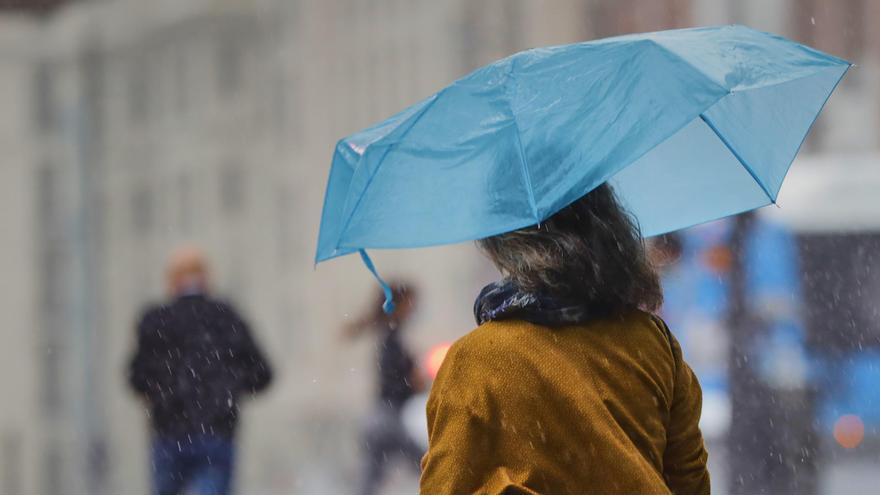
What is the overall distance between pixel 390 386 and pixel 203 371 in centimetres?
212

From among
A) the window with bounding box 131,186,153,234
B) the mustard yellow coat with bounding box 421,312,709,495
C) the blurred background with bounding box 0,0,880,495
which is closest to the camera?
the mustard yellow coat with bounding box 421,312,709,495

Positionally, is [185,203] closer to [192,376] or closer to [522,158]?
[192,376]

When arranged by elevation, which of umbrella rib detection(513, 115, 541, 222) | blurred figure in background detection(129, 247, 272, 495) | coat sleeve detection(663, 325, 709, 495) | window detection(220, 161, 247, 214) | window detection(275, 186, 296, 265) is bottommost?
window detection(275, 186, 296, 265)

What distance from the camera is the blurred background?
444 inches

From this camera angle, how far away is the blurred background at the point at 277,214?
11.3 meters

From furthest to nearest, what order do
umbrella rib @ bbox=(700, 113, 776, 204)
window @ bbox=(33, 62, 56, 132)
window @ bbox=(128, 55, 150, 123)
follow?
window @ bbox=(128, 55, 150, 123) → window @ bbox=(33, 62, 56, 132) → umbrella rib @ bbox=(700, 113, 776, 204)

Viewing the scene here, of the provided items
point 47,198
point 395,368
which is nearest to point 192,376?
point 395,368

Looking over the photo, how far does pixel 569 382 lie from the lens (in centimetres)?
224

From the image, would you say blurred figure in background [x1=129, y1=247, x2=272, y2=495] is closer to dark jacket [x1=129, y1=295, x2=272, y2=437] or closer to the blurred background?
dark jacket [x1=129, y1=295, x2=272, y2=437]

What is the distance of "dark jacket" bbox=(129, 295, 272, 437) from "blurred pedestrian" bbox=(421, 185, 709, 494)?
388 cm

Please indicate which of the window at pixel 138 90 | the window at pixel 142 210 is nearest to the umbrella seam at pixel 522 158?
the window at pixel 138 90

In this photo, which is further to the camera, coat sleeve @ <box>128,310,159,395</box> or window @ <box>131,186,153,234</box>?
window @ <box>131,186,153,234</box>

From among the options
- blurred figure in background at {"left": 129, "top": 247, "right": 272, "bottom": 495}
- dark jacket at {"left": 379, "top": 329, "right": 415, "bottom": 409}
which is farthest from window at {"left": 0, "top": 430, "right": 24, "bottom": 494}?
blurred figure in background at {"left": 129, "top": 247, "right": 272, "bottom": 495}

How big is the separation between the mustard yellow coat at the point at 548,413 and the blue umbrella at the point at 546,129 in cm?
24
